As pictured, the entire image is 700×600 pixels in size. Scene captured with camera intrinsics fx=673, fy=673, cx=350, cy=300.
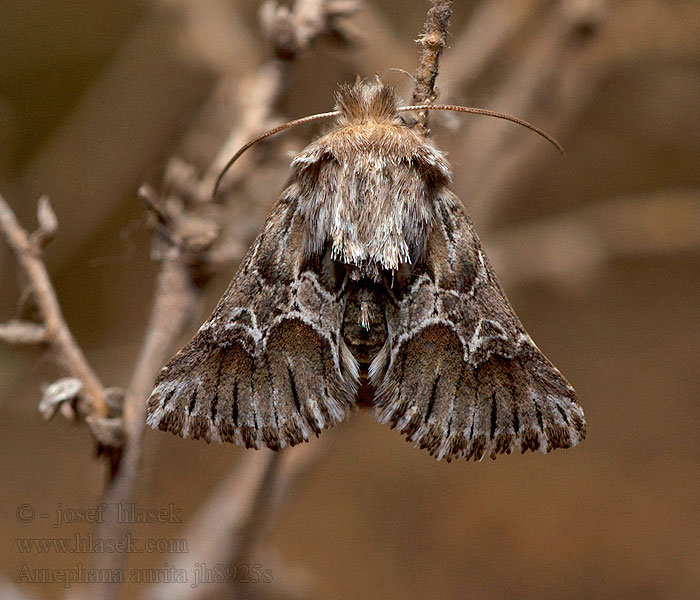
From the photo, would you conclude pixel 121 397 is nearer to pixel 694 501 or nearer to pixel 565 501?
pixel 565 501

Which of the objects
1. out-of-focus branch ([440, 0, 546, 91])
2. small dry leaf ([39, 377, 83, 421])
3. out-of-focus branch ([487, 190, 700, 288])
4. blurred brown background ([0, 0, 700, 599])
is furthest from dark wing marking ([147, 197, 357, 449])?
out-of-focus branch ([487, 190, 700, 288])

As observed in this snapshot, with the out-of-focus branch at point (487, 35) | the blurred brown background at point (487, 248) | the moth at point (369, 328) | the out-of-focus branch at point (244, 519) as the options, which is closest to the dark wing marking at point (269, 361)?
the moth at point (369, 328)

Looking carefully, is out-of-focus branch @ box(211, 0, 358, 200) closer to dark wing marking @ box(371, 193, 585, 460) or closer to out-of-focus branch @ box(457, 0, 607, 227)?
dark wing marking @ box(371, 193, 585, 460)

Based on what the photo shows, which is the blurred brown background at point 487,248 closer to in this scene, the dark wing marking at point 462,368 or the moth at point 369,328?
the moth at point 369,328

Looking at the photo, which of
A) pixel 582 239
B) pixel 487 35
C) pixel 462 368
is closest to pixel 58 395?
pixel 462 368

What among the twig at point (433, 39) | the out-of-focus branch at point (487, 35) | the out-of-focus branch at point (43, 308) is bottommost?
the out-of-focus branch at point (43, 308)

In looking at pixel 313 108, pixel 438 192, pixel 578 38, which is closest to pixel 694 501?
pixel 578 38
